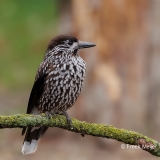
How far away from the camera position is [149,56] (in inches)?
448

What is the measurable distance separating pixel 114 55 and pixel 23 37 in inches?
449

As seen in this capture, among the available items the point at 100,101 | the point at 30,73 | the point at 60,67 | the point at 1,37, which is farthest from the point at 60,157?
the point at 1,37

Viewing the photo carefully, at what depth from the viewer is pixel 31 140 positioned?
267 inches

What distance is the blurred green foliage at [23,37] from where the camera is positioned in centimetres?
1881

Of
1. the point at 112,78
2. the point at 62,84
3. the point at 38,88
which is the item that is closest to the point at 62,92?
the point at 62,84

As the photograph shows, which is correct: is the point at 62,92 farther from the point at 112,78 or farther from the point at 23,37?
the point at 23,37

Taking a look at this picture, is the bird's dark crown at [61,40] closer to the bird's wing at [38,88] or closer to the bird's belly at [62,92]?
the bird's wing at [38,88]

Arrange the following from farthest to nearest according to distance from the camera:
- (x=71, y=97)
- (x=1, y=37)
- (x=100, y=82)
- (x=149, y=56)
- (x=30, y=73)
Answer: (x=1, y=37) → (x=30, y=73) → (x=149, y=56) → (x=100, y=82) → (x=71, y=97)

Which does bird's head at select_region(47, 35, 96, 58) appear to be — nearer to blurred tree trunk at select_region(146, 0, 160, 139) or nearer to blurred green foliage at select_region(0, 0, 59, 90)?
blurred tree trunk at select_region(146, 0, 160, 139)

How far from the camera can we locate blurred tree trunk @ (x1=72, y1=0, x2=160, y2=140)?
10383mm

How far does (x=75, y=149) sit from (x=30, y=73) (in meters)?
8.49

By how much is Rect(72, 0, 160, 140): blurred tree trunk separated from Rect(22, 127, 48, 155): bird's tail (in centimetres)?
372

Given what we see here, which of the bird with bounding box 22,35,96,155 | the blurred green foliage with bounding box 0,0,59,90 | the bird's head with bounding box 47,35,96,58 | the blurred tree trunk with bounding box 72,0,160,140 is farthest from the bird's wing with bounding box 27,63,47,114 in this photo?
the blurred green foliage with bounding box 0,0,59,90

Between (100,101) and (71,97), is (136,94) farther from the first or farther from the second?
(71,97)
